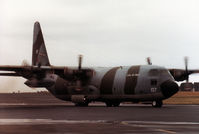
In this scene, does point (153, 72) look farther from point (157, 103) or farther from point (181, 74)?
point (181, 74)

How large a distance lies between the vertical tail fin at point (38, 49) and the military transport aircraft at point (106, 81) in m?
4.53

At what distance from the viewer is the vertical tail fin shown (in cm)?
4953

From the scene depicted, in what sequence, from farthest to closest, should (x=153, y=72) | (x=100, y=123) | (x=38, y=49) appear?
1. (x=38, y=49)
2. (x=153, y=72)
3. (x=100, y=123)

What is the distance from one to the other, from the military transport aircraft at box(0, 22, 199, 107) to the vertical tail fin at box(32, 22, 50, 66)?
14.8ft

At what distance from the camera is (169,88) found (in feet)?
121

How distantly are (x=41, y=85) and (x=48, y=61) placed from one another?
8.29m

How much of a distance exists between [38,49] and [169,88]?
19.9 metres

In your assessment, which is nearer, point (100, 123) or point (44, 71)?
point (100, 123)

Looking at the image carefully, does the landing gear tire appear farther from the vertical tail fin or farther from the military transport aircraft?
the vertical tail fin

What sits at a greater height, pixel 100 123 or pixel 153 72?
pixel 153 72

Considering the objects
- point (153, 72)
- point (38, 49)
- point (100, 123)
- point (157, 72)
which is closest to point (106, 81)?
point (153, 72)

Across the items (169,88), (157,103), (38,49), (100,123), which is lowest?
(157,103)

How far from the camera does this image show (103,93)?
41.6m

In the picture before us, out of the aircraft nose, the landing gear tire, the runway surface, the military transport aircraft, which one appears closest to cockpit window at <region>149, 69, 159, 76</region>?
the military transport aircraft
